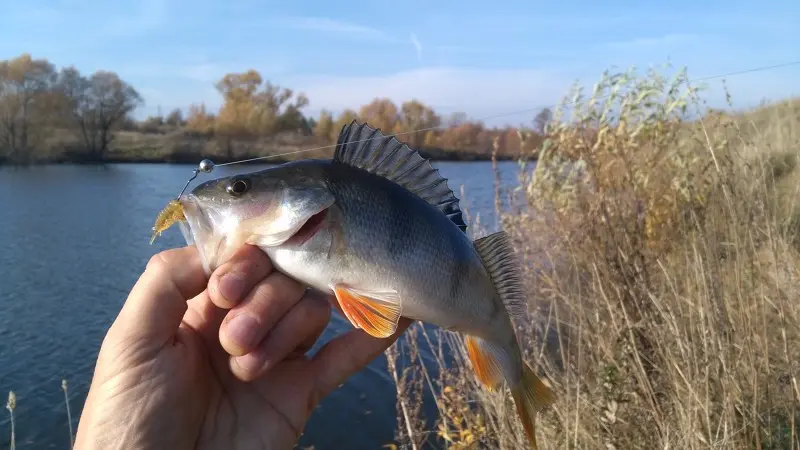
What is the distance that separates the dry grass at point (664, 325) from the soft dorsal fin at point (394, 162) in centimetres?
183

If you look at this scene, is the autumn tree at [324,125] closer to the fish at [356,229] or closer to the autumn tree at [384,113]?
the autumn tree at [384,113]

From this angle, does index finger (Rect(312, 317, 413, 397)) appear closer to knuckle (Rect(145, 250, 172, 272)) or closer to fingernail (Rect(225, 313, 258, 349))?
fingernail (Rect(225, 313, 258, 349))

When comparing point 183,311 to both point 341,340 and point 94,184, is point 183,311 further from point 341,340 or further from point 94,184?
point 94,184

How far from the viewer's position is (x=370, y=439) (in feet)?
23.1

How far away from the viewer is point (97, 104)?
131 feet

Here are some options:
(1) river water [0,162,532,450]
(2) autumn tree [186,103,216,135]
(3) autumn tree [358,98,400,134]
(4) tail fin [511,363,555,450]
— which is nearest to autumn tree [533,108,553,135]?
(1) river water [0,162,532,450]

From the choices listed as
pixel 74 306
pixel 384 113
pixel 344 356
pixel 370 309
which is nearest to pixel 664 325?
pixel 344 356

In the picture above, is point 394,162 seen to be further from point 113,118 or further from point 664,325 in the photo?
point 113,118

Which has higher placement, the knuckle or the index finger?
the knuckle

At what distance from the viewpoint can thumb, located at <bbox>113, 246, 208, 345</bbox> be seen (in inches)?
69.2

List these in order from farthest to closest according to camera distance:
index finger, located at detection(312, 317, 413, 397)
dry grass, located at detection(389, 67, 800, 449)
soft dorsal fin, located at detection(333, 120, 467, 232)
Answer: dry grass, located at detection(389, 67, 800, 449) → index finger, located at detection(312, 317, 413, 397) → soft dorsal fin, located at detection(333, 120, 467, 232)

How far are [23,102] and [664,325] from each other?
41353 millimetres

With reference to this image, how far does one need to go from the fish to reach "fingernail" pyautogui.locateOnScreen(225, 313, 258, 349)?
0.20 metres

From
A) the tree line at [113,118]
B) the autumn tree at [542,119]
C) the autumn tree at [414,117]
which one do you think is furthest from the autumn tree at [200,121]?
the autumn tree at [542,119]
